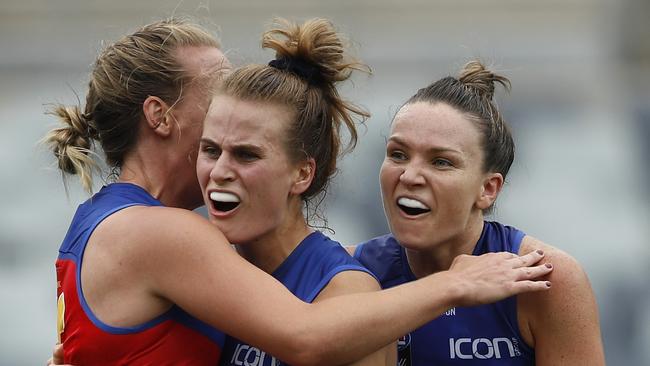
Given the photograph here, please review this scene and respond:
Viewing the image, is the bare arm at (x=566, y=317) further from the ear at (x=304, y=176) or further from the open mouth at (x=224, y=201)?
the open mouth at (x=224, y=201)

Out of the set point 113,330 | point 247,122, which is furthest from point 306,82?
point 113,330

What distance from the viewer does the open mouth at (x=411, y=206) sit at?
3.16 meters

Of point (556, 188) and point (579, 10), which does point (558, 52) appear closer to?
point (579, 10)

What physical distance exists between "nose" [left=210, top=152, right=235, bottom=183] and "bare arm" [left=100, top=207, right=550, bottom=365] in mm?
126

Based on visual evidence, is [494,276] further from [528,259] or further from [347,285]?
[347,285]

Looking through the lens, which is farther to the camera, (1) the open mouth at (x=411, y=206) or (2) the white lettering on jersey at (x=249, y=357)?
(1) the open mouth at (x=411, y=206)

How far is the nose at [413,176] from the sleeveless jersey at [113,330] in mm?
648

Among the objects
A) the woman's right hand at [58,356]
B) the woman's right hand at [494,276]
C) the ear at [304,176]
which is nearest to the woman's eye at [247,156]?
the ear at [304,176]

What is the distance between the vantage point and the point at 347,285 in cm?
290

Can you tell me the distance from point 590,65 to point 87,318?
8.36m

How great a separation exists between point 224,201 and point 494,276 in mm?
705

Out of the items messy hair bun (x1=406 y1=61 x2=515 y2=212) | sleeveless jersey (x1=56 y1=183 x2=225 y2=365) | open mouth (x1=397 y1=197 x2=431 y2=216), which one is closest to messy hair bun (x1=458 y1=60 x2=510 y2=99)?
messy hair bun (x1=406 y1=61 x2=515 y2=212)

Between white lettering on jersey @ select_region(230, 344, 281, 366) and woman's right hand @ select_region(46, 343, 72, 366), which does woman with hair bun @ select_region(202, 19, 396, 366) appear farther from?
woman's right hand @ select_region(46, 343, 72, 366)

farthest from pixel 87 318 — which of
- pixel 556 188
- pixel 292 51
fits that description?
pixel 556 188
